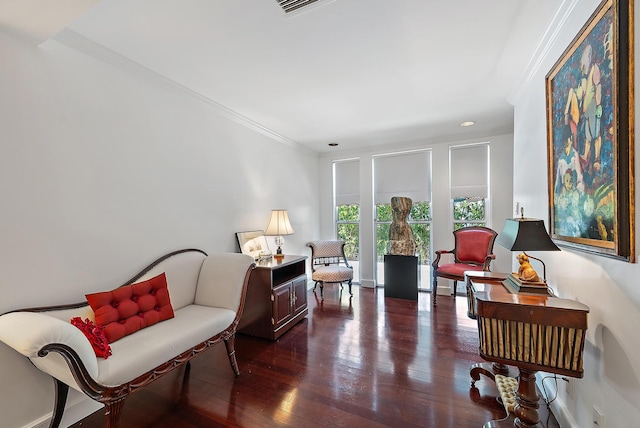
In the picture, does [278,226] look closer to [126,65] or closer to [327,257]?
[327,257]

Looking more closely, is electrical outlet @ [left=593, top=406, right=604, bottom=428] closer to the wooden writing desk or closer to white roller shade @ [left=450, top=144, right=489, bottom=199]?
the wooden writing desk

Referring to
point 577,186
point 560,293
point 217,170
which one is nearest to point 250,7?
point 217,170

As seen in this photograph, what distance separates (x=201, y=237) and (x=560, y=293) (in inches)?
120

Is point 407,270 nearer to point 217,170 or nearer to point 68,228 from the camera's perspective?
point 217,170

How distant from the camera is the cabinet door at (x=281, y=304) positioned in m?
2.75

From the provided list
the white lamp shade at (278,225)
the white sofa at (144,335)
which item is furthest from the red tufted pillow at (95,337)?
the white lamp shade at (278,225)

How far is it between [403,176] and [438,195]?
0.67 m

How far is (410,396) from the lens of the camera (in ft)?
6.16

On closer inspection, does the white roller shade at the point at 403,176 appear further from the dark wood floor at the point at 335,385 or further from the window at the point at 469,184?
the dark wood floor at the point at 335,385

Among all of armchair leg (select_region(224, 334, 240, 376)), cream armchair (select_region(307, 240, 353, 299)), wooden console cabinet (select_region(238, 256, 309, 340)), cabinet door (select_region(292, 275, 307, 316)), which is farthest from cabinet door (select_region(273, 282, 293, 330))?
cream armchair (select_region(307, 240, 353, 299))

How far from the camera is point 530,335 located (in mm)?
1344

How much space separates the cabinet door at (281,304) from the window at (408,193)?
211 cm

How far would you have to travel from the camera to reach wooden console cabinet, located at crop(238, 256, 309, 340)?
9.02 feet

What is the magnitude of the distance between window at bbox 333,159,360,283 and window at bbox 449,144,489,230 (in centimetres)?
165
